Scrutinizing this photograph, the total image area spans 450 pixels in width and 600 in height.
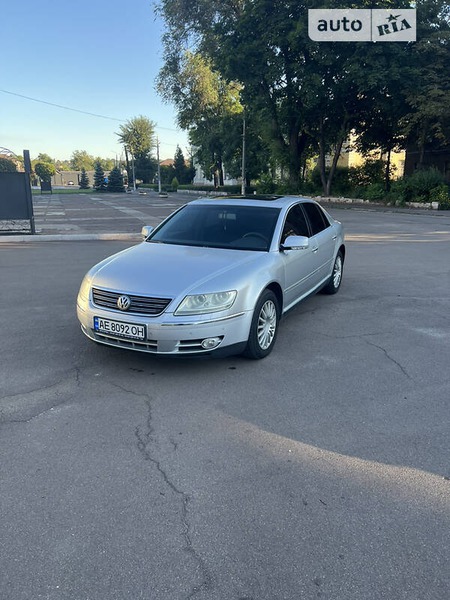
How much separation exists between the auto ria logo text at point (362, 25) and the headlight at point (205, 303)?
94.2 feet

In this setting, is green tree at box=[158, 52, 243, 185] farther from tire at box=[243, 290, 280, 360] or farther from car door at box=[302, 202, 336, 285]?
tire at box=[243, 290, 280, 360]

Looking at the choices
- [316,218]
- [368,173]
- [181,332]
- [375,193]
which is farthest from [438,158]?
[181,332]

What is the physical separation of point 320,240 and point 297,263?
104cm

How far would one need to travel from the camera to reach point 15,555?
7.22 feet

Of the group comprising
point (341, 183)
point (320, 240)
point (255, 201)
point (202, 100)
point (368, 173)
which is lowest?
point (320, 240)

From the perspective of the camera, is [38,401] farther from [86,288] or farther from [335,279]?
[335,279]

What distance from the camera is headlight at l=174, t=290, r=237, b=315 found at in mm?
3908

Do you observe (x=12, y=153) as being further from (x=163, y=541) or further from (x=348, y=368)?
(x=163, y=541)

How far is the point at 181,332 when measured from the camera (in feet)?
12.7

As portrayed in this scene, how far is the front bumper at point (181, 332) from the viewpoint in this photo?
12.7 ft

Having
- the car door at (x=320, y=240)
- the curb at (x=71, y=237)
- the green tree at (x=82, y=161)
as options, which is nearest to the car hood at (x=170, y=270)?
the car door at (x=320, y=240)

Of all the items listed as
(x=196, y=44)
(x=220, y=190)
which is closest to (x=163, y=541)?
(x=196, y=44)

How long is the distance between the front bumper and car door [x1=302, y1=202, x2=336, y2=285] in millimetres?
2230

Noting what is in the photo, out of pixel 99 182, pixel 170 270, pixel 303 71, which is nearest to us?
pixel 170 270
